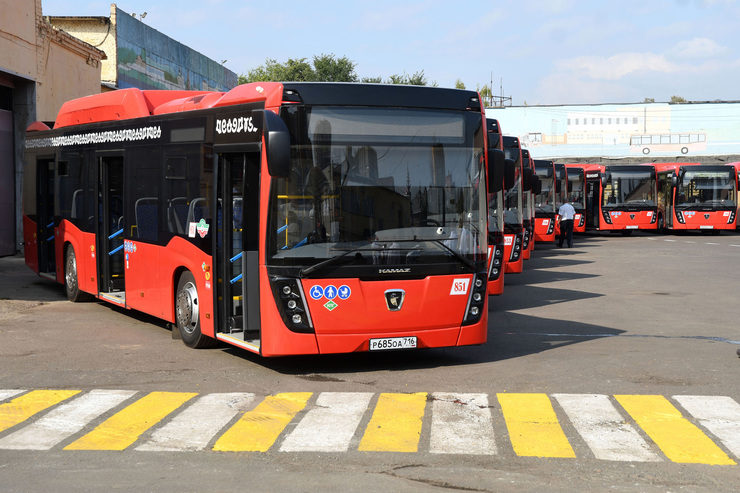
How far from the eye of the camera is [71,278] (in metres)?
16.6

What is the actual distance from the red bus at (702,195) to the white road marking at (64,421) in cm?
3823

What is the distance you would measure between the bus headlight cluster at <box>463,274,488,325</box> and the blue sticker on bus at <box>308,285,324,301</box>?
1.67 meters

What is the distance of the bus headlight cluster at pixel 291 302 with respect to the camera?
9.80m

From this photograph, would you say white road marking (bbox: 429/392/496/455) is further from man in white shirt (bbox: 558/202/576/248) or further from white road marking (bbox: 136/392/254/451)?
man in white shirt (bbox: 558/202/576/248)

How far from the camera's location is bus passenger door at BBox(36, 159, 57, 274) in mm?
17734

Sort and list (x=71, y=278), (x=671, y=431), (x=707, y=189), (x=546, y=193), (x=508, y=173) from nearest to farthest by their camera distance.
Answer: (x=671, y=431)
(x=508, y=173)
(x=71, y=278)
(x=546, y=193)
(x=707, y=189)

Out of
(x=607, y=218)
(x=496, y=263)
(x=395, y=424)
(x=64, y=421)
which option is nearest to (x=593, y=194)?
(x=607, y=218)

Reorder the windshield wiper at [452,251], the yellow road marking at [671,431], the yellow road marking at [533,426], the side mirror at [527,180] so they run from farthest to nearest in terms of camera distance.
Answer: the side mirror at [527,180] → the windshield wiper at [452,251] → the yellow road marking at [533,426] → the yellow road marking at [671,431]

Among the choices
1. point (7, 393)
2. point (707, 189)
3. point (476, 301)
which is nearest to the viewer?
point (7, 393)

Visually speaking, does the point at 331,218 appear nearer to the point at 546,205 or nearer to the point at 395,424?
the point at 395,424

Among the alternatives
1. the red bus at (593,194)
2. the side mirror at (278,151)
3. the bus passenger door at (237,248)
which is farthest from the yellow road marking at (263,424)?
the red bus at (593,194)

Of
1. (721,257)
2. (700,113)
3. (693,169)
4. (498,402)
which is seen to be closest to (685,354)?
(498,402)

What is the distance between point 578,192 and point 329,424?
39723mm

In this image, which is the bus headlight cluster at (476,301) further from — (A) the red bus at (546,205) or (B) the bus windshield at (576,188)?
(B) the bus windshield at (576,188)
